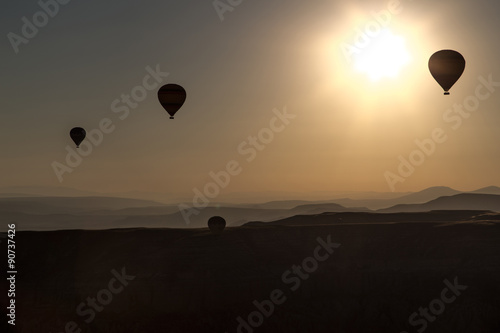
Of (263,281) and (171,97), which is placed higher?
(171,97)

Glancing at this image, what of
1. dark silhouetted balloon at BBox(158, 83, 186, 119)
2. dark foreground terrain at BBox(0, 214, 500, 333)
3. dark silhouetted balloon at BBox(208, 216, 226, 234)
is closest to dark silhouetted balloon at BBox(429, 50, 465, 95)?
dark silhouetted balloon at BBox(158, 83, 186, 119)

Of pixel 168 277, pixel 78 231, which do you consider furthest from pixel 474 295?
pixel 78 231

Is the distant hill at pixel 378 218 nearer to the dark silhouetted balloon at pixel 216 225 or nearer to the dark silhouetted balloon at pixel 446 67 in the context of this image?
the dark silhouetted balloon at pixel 216 225

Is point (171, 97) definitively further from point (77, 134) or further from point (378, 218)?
point (378, 218)

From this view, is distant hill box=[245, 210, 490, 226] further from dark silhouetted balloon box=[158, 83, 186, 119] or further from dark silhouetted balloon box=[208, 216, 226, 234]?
dark silhouetted balloon box=[158, 83, 186, 119]

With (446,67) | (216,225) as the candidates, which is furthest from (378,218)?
(446,67)

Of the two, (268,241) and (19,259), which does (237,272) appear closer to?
(268,241)
